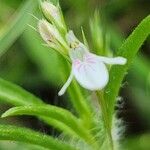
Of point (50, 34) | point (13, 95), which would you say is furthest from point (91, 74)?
point (13, 95)

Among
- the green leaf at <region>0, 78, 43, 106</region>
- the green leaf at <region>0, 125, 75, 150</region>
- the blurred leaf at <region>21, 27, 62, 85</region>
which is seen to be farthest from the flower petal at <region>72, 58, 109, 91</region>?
the blurred leaf at <region>21, 27, 62, 85</region>

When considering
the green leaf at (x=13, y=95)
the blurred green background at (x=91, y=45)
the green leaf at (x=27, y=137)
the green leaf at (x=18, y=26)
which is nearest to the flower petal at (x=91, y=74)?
the green leaf at (x=27, y=137)

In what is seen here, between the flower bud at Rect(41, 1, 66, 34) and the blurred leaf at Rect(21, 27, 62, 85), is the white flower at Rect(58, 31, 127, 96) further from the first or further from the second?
the blurred leaf at Rect(21, 27, 62, 85)

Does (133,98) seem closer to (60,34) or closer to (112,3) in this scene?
(112,3)

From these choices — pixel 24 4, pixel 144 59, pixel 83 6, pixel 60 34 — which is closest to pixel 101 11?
pixel 83 6

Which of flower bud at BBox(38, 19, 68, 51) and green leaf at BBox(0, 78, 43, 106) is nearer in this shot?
flower bud at BBox(38, 19, 68, 51)

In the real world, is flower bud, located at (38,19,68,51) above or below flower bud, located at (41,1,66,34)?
below

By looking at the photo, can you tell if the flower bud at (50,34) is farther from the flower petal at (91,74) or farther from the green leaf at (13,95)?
the green leaf at (13,95)
